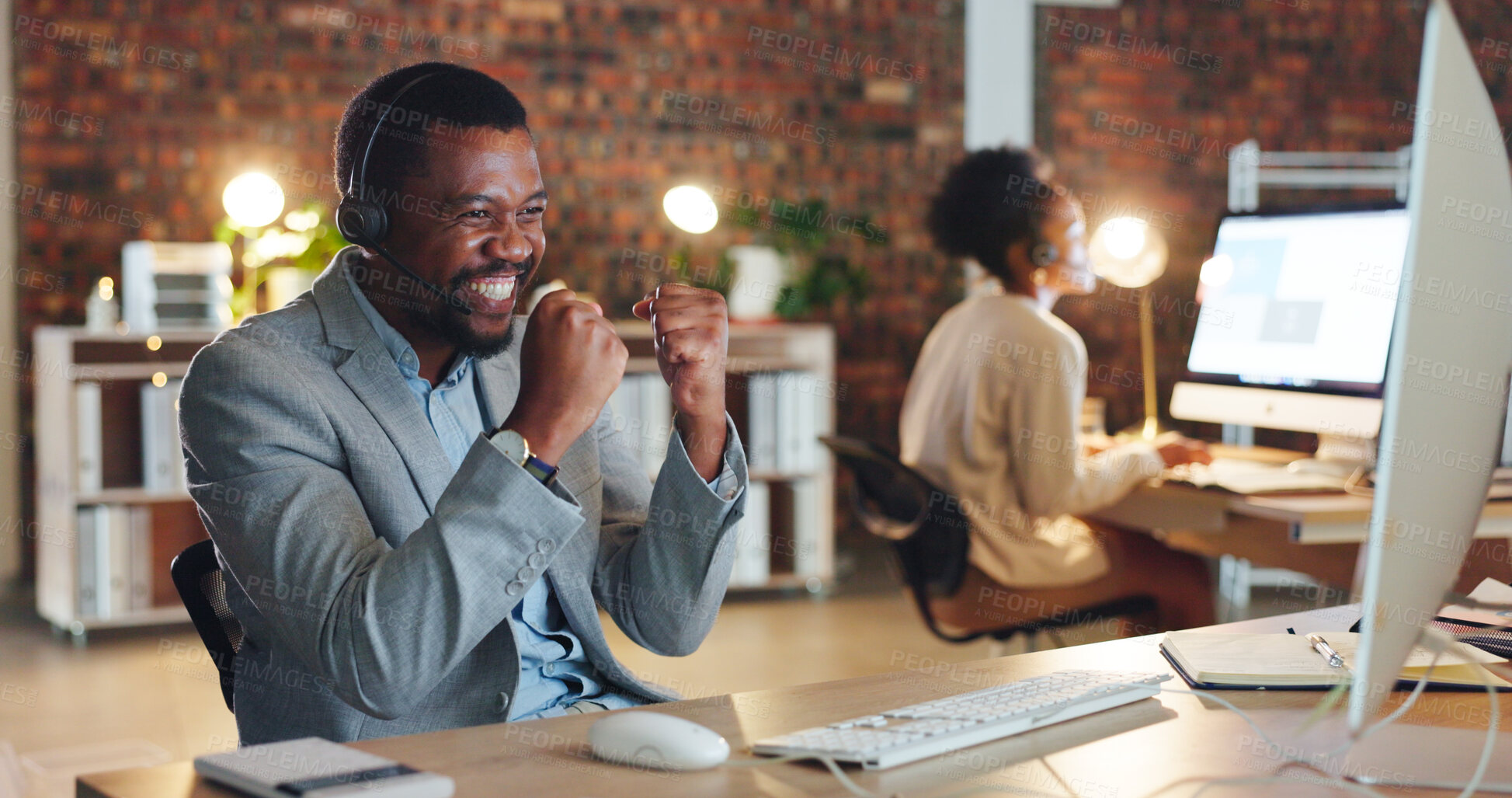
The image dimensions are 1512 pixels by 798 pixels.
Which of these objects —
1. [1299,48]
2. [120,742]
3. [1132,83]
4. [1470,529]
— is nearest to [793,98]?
[1132,83]

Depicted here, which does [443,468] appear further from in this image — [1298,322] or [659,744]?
[1298,322]

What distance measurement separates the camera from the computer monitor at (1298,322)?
232cm

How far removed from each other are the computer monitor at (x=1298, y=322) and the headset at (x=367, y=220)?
67.0 inches

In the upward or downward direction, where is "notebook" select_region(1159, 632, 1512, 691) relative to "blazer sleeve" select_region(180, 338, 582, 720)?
downward

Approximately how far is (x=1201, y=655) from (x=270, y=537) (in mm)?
852

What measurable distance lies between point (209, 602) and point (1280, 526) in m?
1.86

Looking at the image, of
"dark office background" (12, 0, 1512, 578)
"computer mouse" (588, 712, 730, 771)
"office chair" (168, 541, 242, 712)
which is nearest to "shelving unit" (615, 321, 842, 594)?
"dark office background" (12, 0, 1512, 578)

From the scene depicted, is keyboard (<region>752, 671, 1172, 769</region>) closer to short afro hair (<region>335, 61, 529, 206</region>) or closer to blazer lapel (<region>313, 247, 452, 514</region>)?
blazer lapel (<region>313, 247, 452, 514</region>)

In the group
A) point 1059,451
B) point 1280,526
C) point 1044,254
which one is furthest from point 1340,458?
point 1044,254

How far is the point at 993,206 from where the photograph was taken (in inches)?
111

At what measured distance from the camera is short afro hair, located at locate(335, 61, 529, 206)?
1.31m

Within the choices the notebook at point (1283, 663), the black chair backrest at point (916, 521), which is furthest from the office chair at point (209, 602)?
the black chair backrest at point (916, 521)

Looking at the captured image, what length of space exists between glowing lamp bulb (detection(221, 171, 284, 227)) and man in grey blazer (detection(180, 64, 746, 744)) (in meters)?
3.14

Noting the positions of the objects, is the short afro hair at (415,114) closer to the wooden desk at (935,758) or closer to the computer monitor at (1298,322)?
the wooden desk at (935,758)
